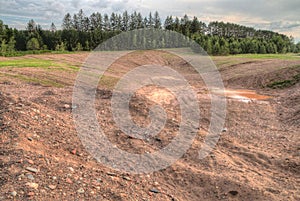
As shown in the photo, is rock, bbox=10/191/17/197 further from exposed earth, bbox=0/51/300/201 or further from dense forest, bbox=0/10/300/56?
dense forest, bbox=0/10/300/56

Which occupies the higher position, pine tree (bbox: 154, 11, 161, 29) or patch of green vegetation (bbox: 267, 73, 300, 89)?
pine tree (bbox: 154, 11, 161, 29)

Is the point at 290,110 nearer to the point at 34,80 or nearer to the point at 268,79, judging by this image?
the point at 268,79

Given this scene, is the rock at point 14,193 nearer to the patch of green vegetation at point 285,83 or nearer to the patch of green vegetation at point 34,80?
the patch of green vegetation at point 34,80

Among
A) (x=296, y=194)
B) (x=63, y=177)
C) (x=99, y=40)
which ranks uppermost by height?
(x=99, y=40)

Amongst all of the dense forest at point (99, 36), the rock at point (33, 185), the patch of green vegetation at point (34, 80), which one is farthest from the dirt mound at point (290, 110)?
the dense forest at point (99, 36)

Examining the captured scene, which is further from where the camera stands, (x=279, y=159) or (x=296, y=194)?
(x=279, y=159)

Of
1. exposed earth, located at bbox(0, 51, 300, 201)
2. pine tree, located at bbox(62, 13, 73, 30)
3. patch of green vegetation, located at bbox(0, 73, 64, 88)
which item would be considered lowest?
exposed earth, located at bbox(0, 51, 300, 201)

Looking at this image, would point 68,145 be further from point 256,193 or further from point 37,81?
point 37,81

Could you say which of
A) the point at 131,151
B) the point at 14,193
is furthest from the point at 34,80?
the point at 14,193

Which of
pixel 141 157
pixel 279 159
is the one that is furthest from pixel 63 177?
pixel 279 159

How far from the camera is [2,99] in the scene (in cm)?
784

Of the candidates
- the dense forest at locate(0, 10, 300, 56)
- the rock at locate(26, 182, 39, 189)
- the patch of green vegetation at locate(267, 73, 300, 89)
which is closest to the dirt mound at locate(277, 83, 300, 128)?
the patch of green vegetation at locate(267, 73, 300, 89)

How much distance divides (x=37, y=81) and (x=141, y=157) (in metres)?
11.3

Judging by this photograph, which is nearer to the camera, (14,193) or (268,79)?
(14,193)
